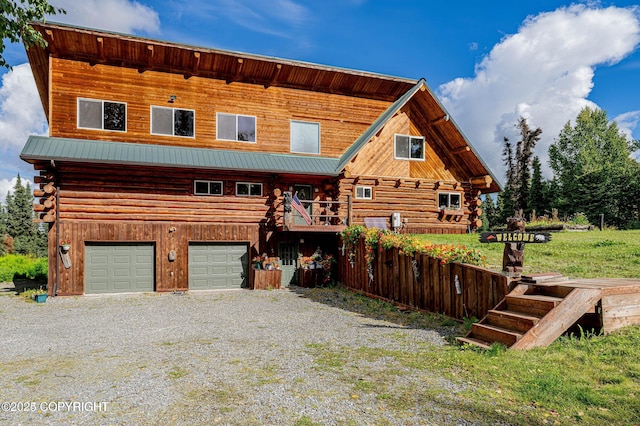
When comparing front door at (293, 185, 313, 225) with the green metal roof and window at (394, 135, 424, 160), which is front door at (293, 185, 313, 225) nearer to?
the green metal roof

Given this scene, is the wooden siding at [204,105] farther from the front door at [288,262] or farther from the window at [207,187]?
the front door at [288,262]

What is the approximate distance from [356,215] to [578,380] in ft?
42.0

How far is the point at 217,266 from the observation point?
1592cm

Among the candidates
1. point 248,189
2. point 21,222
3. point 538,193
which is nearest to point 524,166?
point 538,193

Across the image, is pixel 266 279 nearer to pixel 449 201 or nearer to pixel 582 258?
pixel 449 201

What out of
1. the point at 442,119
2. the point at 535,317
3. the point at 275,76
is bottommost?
the point at 535,317

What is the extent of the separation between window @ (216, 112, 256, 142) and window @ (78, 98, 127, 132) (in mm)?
3585

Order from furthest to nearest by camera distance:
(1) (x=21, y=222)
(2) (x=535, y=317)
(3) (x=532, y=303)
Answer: (1) (x=21, y=222), (3) (x=532, y=303), (2) (x=535, y=317)

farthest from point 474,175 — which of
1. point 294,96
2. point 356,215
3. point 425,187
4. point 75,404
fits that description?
point 75,404

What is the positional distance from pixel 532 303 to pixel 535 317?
0.83ft

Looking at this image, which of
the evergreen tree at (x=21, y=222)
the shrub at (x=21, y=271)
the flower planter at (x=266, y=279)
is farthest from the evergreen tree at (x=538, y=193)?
the evergreen tree at (x=21, y=222)

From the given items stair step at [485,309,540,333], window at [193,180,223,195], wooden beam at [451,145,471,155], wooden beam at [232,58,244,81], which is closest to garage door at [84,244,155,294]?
window at [193,180,223,195]

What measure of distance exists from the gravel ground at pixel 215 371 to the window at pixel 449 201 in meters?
10.4

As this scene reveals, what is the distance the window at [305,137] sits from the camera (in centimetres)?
1764
